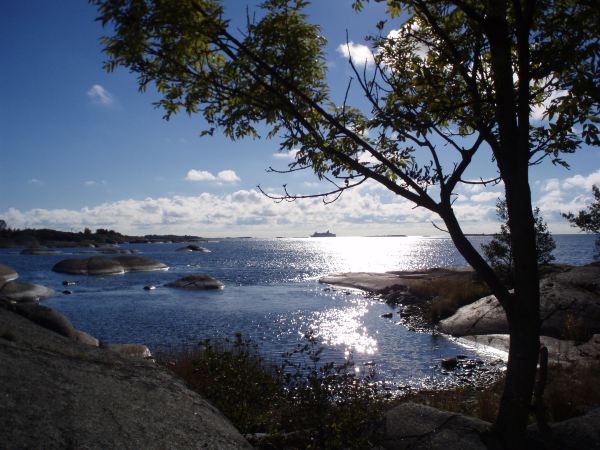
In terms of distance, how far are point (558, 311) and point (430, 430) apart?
50.0 feet

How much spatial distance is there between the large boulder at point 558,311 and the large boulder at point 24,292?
31.5 m

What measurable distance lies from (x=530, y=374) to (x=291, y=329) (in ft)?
69.7

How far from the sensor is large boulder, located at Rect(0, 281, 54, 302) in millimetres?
35562

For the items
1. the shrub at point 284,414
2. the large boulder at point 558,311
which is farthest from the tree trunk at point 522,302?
the large boulder at point 558,311

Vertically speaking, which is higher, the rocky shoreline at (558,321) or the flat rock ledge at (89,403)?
the flat rock ledge at (89,403)

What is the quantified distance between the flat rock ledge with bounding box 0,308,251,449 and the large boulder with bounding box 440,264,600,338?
1463cm

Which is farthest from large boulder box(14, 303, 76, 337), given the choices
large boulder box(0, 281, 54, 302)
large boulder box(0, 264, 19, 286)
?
large boulder box(0, 264, 19, 286)

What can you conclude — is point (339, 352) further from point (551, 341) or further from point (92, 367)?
point (92, 367)

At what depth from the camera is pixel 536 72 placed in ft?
17.5

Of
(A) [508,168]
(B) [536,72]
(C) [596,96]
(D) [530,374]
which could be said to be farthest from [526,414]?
(B) [536,72]

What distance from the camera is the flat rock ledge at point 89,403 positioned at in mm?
3852

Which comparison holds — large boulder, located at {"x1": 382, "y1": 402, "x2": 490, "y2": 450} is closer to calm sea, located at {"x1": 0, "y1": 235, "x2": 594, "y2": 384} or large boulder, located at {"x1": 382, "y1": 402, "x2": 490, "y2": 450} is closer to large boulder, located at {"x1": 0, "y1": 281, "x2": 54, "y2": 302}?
calm sea, located at {"x1": 0, "y1": 235, "x2": 594, "y2": 384}

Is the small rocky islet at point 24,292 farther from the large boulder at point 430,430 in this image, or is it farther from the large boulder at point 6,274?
the large boulder at point 430,430

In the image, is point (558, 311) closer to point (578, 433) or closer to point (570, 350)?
point (570, 350)
